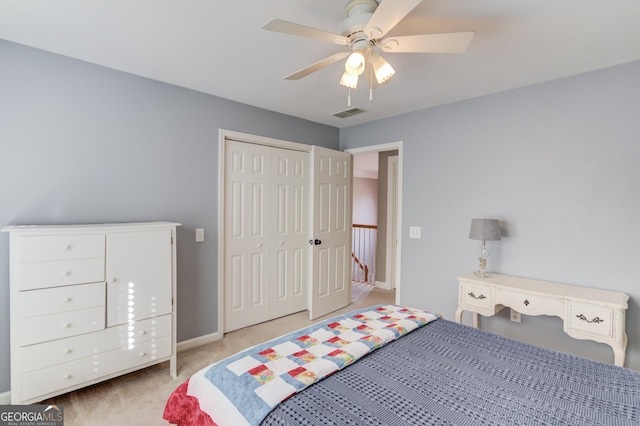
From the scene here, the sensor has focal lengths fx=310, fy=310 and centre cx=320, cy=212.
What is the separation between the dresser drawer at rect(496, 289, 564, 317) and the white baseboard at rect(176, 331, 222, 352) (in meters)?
2.61

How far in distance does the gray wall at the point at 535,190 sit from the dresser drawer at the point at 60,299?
113 inches

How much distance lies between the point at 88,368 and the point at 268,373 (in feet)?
5.15

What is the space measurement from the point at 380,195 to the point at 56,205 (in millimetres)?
4261

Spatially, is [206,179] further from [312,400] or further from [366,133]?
[312,400]

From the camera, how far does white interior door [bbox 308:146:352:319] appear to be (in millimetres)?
3641

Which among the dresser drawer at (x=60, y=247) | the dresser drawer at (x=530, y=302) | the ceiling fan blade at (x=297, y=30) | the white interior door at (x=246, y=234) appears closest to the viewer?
Result: the ceiling fan blade at (x=297, y=30)

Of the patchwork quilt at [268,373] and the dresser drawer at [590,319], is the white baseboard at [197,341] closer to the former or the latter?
the patchwork quilt at [268,373]

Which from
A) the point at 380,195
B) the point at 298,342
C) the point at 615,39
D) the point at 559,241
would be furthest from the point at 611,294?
the point at 380,195

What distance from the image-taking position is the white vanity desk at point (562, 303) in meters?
2.05

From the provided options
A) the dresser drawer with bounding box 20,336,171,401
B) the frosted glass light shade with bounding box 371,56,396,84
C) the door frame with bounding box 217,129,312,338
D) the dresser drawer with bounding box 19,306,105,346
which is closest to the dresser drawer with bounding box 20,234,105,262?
the dresser drawer with bounding box 19,306,105,346

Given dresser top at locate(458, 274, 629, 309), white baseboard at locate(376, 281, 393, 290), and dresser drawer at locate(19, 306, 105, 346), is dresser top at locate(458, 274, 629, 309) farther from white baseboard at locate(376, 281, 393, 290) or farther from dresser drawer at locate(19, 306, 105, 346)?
dresser drawer at locate(19, 306, 105, 346)

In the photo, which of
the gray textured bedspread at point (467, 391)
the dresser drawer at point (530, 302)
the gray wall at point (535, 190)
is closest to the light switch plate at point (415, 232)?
the gray wall at point (535, 190)

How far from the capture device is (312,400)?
1.16m

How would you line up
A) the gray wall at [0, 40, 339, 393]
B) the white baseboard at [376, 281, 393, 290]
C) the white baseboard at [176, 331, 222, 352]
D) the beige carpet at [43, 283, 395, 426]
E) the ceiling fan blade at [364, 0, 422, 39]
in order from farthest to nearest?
the white baseboard at [376, 281, 393, 290], the white baseboard at [176, 331, 222, 352], the gray wall at [0, 40, 339, 393], the beige carpet at [43, 283, 395, 426], the ceiling fan blade at [364, 0, 422, 39]
